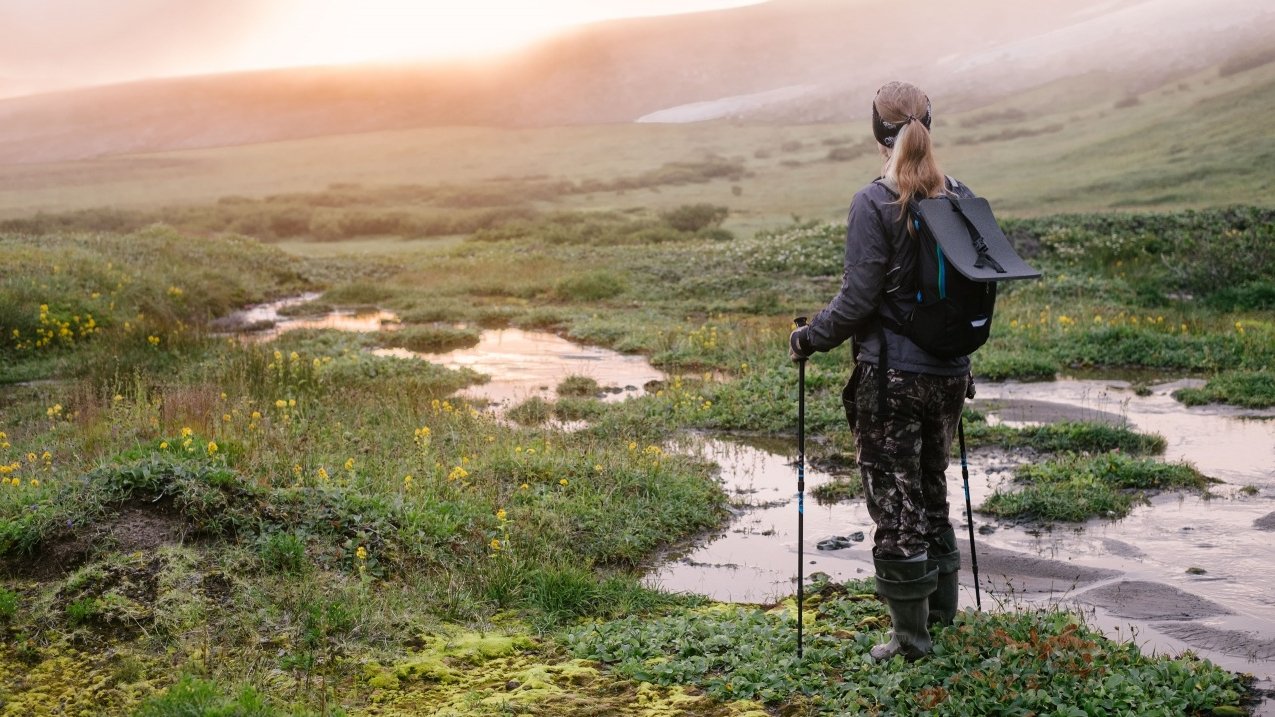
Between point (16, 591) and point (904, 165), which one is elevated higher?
point (904, 165)

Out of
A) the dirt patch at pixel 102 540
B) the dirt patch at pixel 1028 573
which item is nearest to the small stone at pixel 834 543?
the dirt patch at pixel 1028 573

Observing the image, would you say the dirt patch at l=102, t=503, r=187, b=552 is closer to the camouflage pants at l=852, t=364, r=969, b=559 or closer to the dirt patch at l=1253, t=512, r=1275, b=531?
the camouflage pants at l=852, t=364, r=969, b=559

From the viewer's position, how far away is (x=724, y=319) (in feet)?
73.0

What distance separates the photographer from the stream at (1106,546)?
6.63 m

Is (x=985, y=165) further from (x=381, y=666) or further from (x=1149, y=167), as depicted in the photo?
(x=381, y=666)

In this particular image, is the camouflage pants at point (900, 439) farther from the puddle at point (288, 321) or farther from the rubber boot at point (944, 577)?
the puddle at point (288, 321)

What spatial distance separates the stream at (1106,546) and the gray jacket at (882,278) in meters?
1.60

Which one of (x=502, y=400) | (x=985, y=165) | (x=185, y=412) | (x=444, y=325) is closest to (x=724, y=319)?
(x=444, y=325)

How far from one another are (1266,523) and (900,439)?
5218 mm

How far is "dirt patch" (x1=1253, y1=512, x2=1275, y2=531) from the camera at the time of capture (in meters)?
8.41

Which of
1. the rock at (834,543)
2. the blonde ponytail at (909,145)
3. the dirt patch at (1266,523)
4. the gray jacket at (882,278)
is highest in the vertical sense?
the blonde ponytail at (909,145)

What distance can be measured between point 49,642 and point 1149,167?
48.9m

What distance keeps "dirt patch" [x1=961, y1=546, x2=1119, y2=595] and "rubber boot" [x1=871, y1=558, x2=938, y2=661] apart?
6.05 ft

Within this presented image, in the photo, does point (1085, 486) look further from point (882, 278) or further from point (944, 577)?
point (882, 278)
